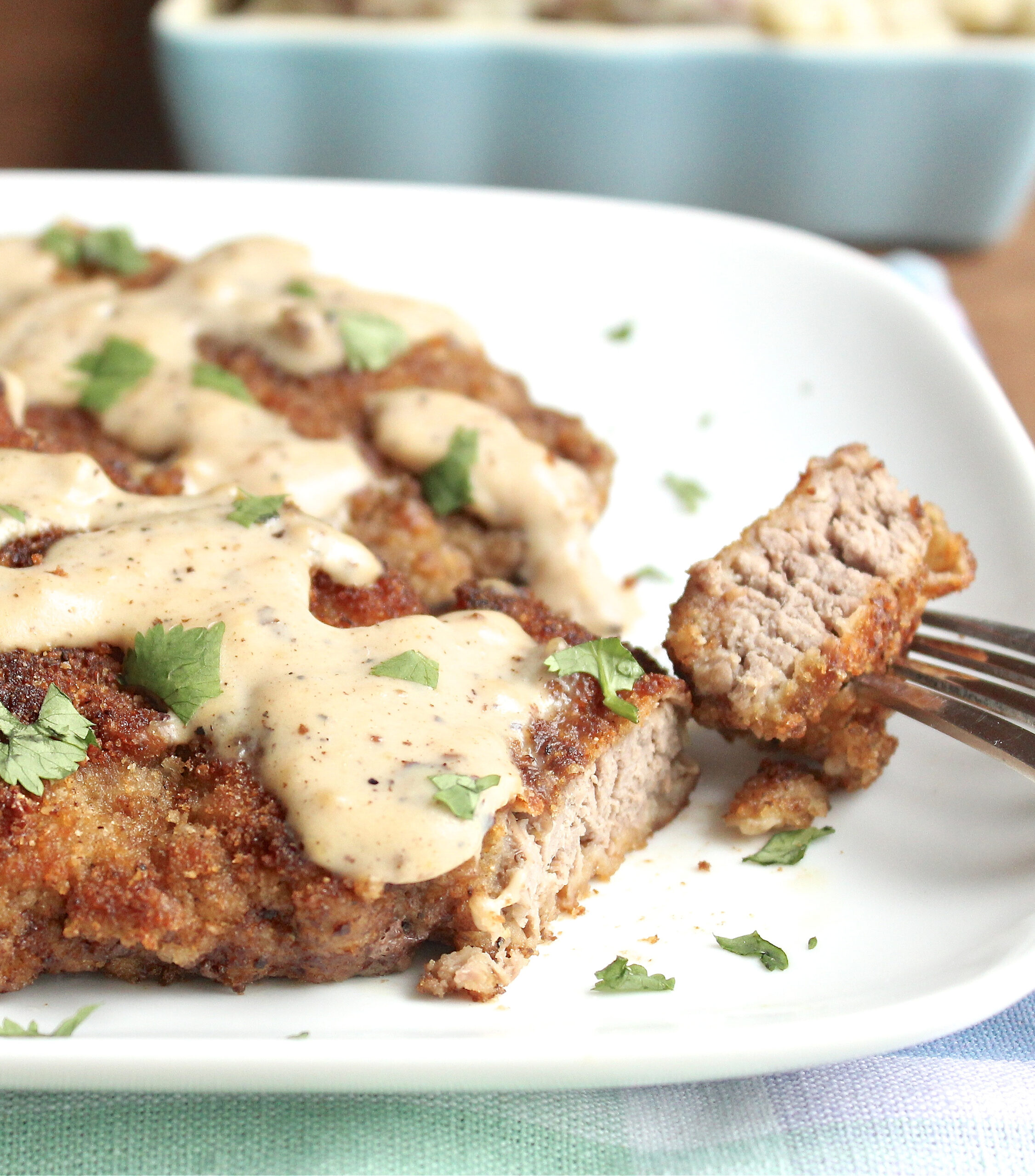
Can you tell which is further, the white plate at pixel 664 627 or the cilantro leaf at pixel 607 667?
the cilantro leaf at pixel 607 667

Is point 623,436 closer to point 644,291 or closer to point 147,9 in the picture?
point 644,291

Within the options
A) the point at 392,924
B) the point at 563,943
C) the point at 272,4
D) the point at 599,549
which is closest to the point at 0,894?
the point at 392,924

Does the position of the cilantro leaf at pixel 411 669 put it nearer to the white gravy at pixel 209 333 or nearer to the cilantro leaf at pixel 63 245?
the white gravy at pixel 209 333

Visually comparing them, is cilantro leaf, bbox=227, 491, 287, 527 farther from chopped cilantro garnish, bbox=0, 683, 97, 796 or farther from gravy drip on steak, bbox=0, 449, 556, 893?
chopped cilantro garnish, bbox=0, 683, 97, 796

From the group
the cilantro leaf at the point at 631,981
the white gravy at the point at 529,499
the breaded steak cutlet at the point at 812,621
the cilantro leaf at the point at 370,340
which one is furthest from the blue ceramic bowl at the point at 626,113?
the cilantro leaf at the point at 631,981

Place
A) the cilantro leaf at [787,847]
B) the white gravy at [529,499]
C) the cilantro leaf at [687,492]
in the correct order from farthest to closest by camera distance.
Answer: the cilantro leaf at [687,492] → the white gravy at [529,499] → the cilantro leaf at [787,847]

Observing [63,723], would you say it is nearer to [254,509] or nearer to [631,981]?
[254,509]
